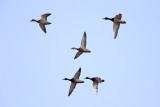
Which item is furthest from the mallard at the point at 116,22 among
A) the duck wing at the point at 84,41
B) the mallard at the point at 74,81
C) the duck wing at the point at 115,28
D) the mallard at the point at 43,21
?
the mallard at the point at 43,21

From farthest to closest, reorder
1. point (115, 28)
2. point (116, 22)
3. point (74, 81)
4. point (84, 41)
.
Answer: point (84, 41), point (74, 81), point (116, 22), point (115, 28)

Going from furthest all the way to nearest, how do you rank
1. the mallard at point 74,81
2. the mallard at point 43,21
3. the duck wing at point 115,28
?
the mallard at point 43,21
the mallard at point 74,81
the duck wing at point 115,28

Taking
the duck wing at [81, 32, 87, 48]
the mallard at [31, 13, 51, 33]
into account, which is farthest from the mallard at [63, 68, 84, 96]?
the mallard at [31, 13, 51, 33]

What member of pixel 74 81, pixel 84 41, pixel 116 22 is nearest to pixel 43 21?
pixel 84 41

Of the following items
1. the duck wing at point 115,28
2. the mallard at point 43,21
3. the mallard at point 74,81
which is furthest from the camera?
the mallard at point 43,21

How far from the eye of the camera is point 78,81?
60562 millimetres

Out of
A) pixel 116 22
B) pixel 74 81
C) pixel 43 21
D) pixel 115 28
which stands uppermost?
pixel 116 22

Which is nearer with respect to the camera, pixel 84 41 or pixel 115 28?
pixel 115 28

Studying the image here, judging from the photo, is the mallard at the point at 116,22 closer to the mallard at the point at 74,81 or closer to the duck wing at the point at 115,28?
the duck wing at the point at 115,28

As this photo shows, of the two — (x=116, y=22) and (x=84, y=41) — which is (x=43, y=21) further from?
(x=116, y=22)

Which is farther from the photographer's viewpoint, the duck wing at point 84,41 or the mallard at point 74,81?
the duck wing at point 84,41

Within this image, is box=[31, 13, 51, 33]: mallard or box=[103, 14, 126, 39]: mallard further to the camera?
box=[31, 13, 51, 33]: mallard

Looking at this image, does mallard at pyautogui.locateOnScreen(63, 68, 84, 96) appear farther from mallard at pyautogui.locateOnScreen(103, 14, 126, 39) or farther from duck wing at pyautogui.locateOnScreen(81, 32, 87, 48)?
mallard at pyautogui.locateOnScreen(103, 14, 126, 39)

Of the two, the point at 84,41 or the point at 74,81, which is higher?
the point at 84,41
